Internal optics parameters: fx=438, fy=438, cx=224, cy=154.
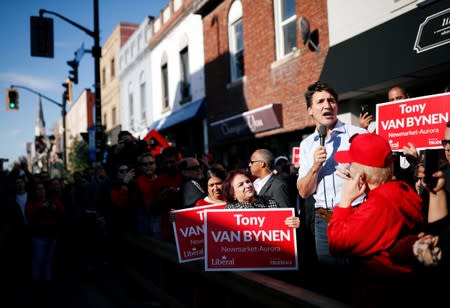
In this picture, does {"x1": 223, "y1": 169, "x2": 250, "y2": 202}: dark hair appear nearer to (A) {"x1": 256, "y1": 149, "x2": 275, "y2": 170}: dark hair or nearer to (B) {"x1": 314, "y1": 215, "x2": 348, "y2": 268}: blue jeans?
(A) {"x1": 256, "y1": 149, "x2": 275, "y2": 170}: dark hair

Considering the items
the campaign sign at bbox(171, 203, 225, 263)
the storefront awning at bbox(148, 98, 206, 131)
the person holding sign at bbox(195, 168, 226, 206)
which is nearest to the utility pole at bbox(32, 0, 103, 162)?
the storefront awning at bbox(148, 98, 206, 131)

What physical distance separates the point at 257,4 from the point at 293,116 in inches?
138

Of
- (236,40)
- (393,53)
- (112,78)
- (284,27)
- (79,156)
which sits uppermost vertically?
(112,78)

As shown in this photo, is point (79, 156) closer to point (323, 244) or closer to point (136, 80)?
point (136, 80)

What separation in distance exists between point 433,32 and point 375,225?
194 inches

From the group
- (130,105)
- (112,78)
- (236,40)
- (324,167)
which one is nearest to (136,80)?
(130,105)

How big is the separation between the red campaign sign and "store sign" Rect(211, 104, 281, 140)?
21.8 feet

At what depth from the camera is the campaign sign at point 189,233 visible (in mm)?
3879

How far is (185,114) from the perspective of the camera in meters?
15.9

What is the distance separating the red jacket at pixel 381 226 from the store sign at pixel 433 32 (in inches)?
176

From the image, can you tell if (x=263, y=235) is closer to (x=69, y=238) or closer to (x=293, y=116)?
(x=293, y=116)

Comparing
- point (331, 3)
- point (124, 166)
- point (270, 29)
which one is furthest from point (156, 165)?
point (270, 29)

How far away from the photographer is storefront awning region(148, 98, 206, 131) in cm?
1505

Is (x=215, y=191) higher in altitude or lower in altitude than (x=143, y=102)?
lower
